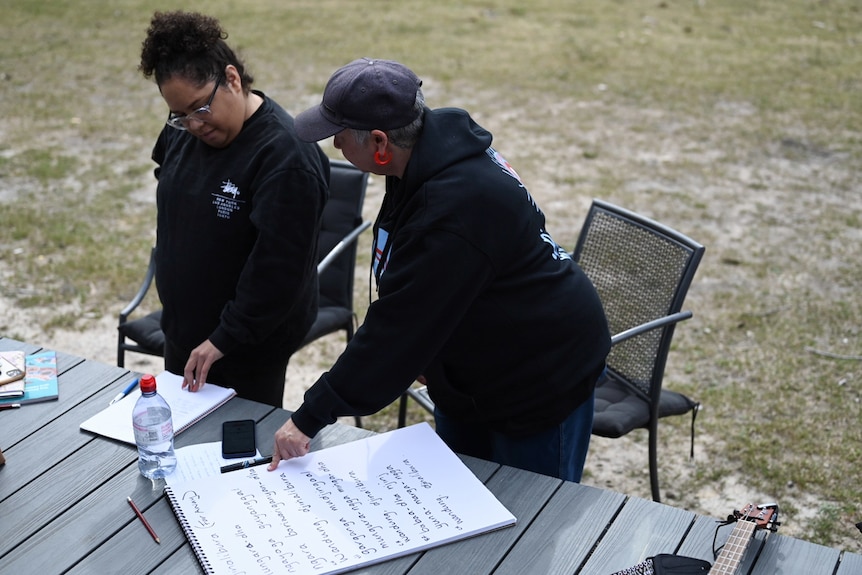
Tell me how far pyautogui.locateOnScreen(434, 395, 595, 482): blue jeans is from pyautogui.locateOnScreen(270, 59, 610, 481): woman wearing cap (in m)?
0.05

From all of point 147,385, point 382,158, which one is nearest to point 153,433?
point 147,385

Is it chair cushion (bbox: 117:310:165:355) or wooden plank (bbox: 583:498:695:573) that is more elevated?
wooden plank (bbox: 583:498:695:573)

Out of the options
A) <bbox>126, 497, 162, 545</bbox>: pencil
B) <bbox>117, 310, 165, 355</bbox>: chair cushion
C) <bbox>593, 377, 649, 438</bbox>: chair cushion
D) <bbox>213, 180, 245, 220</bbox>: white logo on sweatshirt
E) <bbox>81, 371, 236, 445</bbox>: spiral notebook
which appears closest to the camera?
<bbox>126, 497, 162, 545</bbox>: pencil

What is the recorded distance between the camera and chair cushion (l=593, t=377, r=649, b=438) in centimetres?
291

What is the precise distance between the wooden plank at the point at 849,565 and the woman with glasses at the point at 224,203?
153 cm

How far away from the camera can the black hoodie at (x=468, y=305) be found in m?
1.89

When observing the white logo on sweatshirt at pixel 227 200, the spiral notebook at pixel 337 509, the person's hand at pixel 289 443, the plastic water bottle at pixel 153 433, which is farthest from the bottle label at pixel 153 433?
the white logo on sweatshirt at pixel 227 200

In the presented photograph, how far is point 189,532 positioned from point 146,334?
69.2 inches

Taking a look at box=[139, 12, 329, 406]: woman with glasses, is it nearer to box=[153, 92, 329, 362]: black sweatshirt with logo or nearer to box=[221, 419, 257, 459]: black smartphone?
box=[153, 92, 329, 362]: black sweatshirt with logo

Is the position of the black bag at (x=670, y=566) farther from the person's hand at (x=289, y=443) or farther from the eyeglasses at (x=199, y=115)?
the eyeglasses at (x=199, y=115)

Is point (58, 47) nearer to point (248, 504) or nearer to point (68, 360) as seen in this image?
point (68, 360)

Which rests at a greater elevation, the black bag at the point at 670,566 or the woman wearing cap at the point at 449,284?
the woman wearing cap at the point at 449,284

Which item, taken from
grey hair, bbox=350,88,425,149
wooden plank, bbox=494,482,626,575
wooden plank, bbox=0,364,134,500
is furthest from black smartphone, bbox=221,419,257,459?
grey hair, bbox=350,88,425,149

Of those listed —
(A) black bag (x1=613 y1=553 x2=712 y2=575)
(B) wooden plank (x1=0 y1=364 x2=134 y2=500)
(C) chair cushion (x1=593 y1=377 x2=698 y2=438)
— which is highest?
(A) black bag (x1=613 y1=553 x2=712 y2=575)
